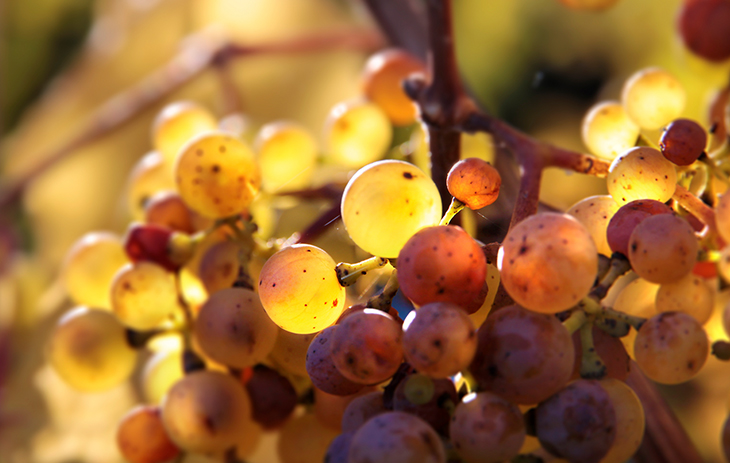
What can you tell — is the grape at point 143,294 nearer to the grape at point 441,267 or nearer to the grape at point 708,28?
the grape at point 441,267

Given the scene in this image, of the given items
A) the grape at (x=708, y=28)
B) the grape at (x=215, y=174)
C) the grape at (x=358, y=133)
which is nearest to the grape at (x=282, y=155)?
the grape at (x=358, y=133)

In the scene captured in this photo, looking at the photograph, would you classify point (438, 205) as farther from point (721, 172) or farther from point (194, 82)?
point (194, 82)

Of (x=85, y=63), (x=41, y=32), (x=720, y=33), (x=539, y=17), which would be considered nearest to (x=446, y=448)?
(x=720, y=33)

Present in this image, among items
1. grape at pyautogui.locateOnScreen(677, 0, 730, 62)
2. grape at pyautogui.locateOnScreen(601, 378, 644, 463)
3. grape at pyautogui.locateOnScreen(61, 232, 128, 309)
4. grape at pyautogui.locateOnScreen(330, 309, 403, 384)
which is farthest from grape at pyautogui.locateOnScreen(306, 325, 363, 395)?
grape at pyautogui.locateOnScreen(677, 0, 730, 62)

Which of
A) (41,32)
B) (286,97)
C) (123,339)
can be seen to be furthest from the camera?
(41,32)

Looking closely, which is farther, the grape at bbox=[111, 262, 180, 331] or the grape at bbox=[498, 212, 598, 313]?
the grape at bbox=[111, 262, 180, 331]

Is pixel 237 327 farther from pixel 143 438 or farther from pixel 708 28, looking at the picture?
pixel 708 28

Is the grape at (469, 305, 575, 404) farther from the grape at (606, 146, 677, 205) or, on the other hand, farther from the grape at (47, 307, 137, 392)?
the grape at (47, 307, 137, 392)
